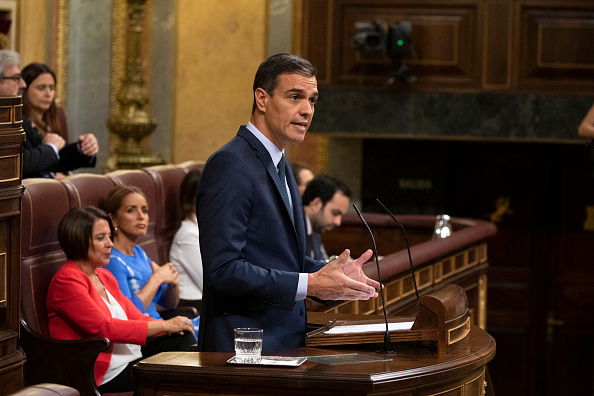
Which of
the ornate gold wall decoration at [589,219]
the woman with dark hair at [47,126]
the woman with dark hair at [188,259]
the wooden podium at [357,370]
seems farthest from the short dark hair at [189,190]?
the ornate gold wall decoration at [589,219]

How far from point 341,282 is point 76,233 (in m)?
1.63

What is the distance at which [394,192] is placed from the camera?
28.9 feet

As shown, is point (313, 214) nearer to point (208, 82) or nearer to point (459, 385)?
point (459, 385)

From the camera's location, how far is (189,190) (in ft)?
15.8

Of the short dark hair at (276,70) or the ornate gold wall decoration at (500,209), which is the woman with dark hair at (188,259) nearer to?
the short dark hair at (276,70)

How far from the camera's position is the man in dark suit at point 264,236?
2186mm

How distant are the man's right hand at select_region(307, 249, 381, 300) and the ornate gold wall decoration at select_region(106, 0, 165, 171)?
589 cm

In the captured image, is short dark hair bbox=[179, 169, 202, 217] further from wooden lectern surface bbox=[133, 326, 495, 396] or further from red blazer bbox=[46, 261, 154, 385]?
wooden lectern surface bbox=[133, 326, 495, 396]

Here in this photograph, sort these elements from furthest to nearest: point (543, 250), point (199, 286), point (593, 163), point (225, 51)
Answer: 1. point (543, 250)
2. point (225, 51)
3. point (593, 163)
4. point (199, 286)

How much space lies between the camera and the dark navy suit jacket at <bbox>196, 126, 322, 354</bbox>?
218 centimetres

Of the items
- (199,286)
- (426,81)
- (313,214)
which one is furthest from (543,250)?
(199,286)

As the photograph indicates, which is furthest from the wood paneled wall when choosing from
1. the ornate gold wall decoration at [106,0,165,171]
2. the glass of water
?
the glass of water

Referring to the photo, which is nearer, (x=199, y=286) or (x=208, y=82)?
(x=199, y=286)

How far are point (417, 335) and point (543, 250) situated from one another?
703 centimetres
